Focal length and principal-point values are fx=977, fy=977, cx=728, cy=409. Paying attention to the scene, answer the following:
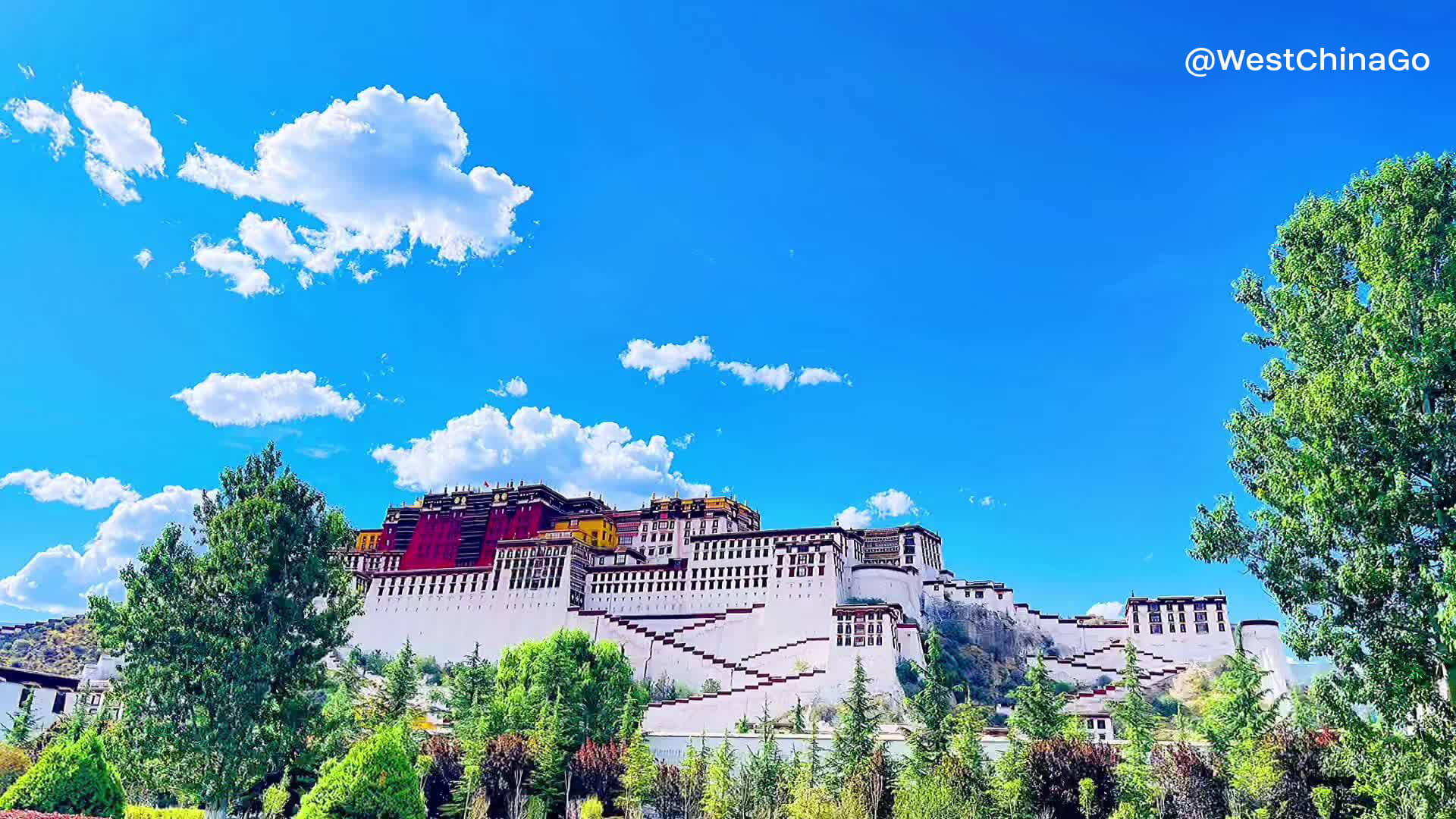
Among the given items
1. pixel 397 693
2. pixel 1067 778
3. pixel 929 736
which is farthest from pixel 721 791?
pixel 397 693

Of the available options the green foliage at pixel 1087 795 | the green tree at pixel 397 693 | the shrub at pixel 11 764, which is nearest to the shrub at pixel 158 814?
the shrub at pixel 11 764

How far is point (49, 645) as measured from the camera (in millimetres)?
76938

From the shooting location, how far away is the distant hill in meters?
72.1

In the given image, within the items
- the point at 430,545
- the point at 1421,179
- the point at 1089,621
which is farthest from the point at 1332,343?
the point at 430,545

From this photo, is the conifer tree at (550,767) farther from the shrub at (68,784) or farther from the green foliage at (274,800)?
the shrub at (68,784)

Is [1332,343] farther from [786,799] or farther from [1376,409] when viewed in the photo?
[786,799]

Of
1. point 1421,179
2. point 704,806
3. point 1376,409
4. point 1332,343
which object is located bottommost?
point 704,806

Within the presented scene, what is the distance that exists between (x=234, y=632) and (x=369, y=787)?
19.3ft

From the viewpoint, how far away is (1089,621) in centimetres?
5984

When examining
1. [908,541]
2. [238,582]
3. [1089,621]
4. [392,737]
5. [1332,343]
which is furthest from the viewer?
[908,541]

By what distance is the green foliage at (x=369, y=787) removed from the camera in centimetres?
1722

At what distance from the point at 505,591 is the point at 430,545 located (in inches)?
481

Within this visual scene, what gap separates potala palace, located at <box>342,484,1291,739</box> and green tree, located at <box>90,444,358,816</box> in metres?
25.9

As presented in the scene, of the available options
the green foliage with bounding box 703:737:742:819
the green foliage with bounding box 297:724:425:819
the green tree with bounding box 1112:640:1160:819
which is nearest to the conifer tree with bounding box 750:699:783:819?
the green foliage with bounding box 703:737:742:819
